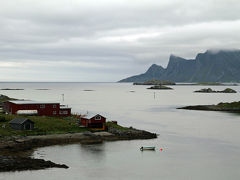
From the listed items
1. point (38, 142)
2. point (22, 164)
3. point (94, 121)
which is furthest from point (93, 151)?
point (94, 121)

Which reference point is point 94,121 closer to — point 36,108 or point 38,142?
point 38,142

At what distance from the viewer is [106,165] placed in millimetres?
45406

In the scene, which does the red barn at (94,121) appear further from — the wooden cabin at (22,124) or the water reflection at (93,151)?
the wooden cabin at (22,124)

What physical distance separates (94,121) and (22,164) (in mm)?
25158

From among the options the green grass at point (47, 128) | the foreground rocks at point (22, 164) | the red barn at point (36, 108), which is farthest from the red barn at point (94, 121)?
the foreground rocks at point (22, 164)

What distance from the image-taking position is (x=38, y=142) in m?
53.9

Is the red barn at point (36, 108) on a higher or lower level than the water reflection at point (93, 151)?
higher

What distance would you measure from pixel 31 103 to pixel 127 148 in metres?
29.9

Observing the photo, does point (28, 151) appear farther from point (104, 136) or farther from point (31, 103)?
point (31, 103)

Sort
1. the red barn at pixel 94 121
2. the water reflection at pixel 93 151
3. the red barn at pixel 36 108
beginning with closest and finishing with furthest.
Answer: the water reflection at pixel 93 151 → the red barn at pixel 94 121 → the red barn at pixel 36 108

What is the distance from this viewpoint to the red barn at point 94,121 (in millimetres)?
65062

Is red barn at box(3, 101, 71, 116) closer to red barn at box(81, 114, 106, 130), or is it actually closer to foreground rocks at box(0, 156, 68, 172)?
red barn at box(81, 114, 106, 130)

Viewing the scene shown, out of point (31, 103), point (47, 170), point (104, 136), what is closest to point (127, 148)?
point (104, 136)

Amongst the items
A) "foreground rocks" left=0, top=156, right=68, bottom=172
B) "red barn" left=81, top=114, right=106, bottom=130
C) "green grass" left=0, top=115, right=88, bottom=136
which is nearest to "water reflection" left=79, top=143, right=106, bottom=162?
"foreground rocks" left=0, top=156, right=68, bottom=172
